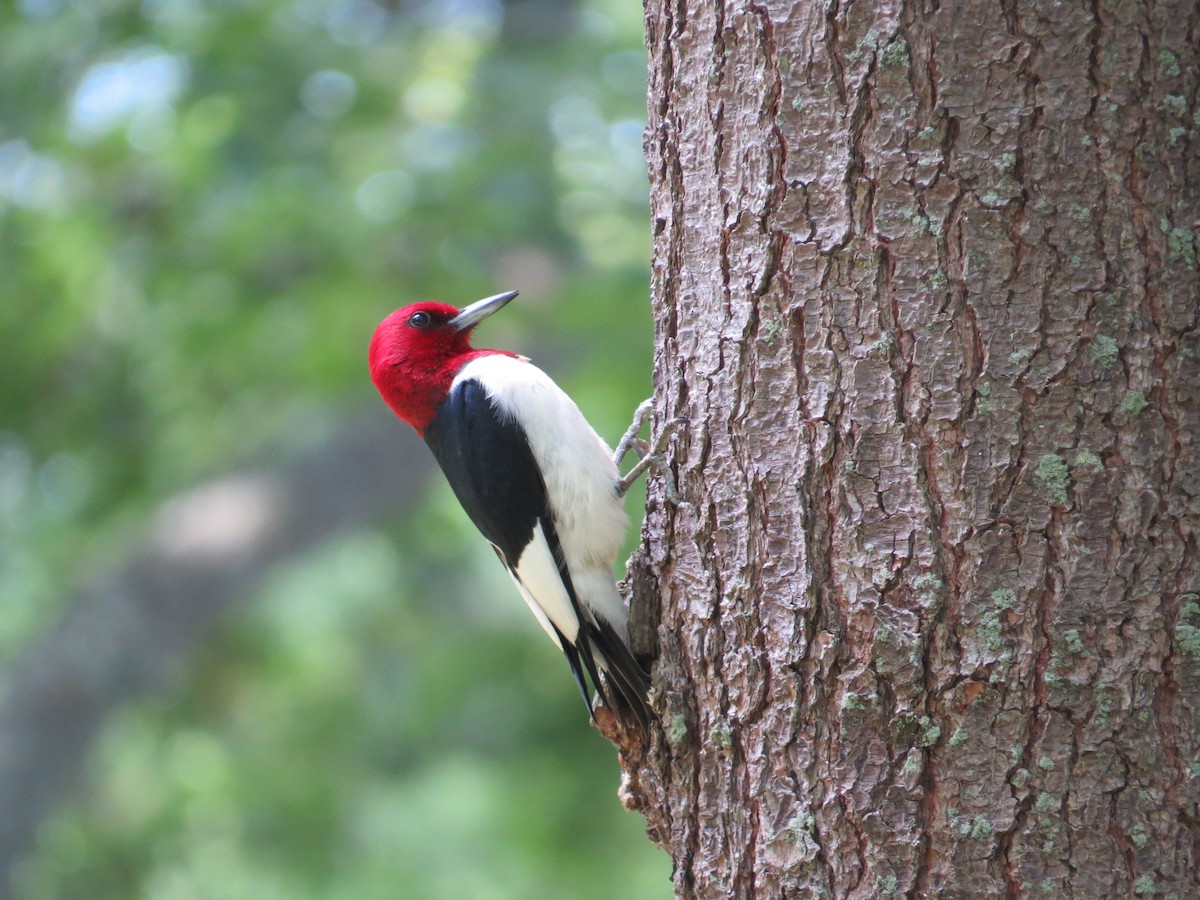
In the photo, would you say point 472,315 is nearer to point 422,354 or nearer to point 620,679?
point 422,354

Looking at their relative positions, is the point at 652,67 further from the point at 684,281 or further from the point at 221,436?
the point at 221,436

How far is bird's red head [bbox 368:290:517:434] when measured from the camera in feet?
10.3

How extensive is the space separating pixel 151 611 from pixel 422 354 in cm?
401

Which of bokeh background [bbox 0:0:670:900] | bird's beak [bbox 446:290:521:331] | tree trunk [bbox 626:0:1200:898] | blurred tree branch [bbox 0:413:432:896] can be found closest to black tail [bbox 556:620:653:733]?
tree trunk [bbox 626:0:1200:898]

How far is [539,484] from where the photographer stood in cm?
284

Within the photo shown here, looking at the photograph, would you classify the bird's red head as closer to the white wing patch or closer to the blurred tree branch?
the white wing patch

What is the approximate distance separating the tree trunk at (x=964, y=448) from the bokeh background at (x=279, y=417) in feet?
10.0

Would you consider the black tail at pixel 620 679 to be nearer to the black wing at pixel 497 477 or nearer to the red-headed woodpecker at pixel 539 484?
the red-headed woodpecker at pixel 539 484

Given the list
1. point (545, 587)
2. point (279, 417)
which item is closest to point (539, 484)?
point (545, 587)

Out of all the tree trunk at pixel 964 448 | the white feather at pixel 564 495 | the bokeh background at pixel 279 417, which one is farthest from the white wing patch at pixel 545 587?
the bokeh background at pixel 279 417

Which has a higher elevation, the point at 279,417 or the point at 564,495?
the point at 279,417

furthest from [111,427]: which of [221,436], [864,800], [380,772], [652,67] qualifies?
[864,800]

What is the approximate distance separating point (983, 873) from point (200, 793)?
25.3ft

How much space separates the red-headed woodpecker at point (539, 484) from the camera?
8.66 ft
